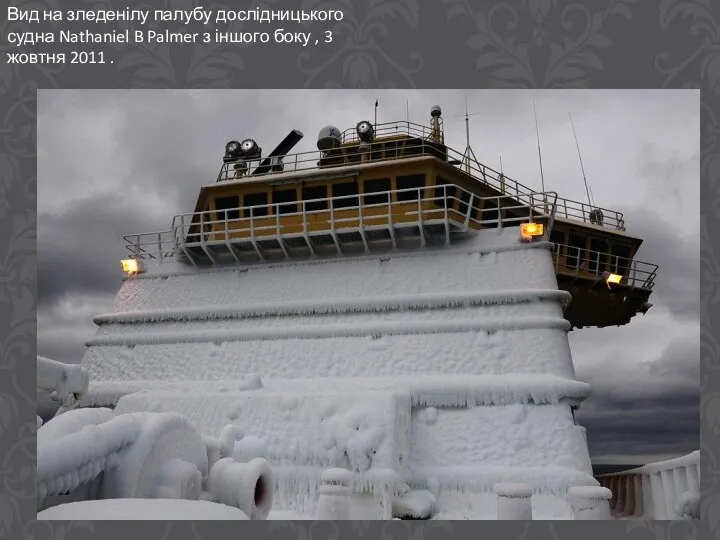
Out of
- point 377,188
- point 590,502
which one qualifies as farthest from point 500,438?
point 377,188

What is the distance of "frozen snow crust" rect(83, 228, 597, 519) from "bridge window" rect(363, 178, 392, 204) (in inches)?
111

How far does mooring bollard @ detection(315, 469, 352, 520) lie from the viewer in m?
9.81

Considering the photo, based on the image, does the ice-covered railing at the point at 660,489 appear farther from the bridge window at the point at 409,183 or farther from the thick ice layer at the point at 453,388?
the bridge window at the point at 409,183

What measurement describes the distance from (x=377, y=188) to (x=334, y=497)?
11.7 metres

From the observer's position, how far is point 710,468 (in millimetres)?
7445

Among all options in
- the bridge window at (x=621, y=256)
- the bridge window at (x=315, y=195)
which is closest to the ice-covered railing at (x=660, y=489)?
the bridge window at (x=621, y=256)

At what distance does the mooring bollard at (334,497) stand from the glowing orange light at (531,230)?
29.2 feet

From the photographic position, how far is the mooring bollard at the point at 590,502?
10.2 metres

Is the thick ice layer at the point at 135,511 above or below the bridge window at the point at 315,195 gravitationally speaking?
below

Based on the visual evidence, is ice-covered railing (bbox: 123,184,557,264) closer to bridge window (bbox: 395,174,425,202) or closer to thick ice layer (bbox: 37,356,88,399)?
bridge window (bbox: 395,174,425,202)

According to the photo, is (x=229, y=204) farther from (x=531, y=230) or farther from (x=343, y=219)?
(x=531, y=230)
